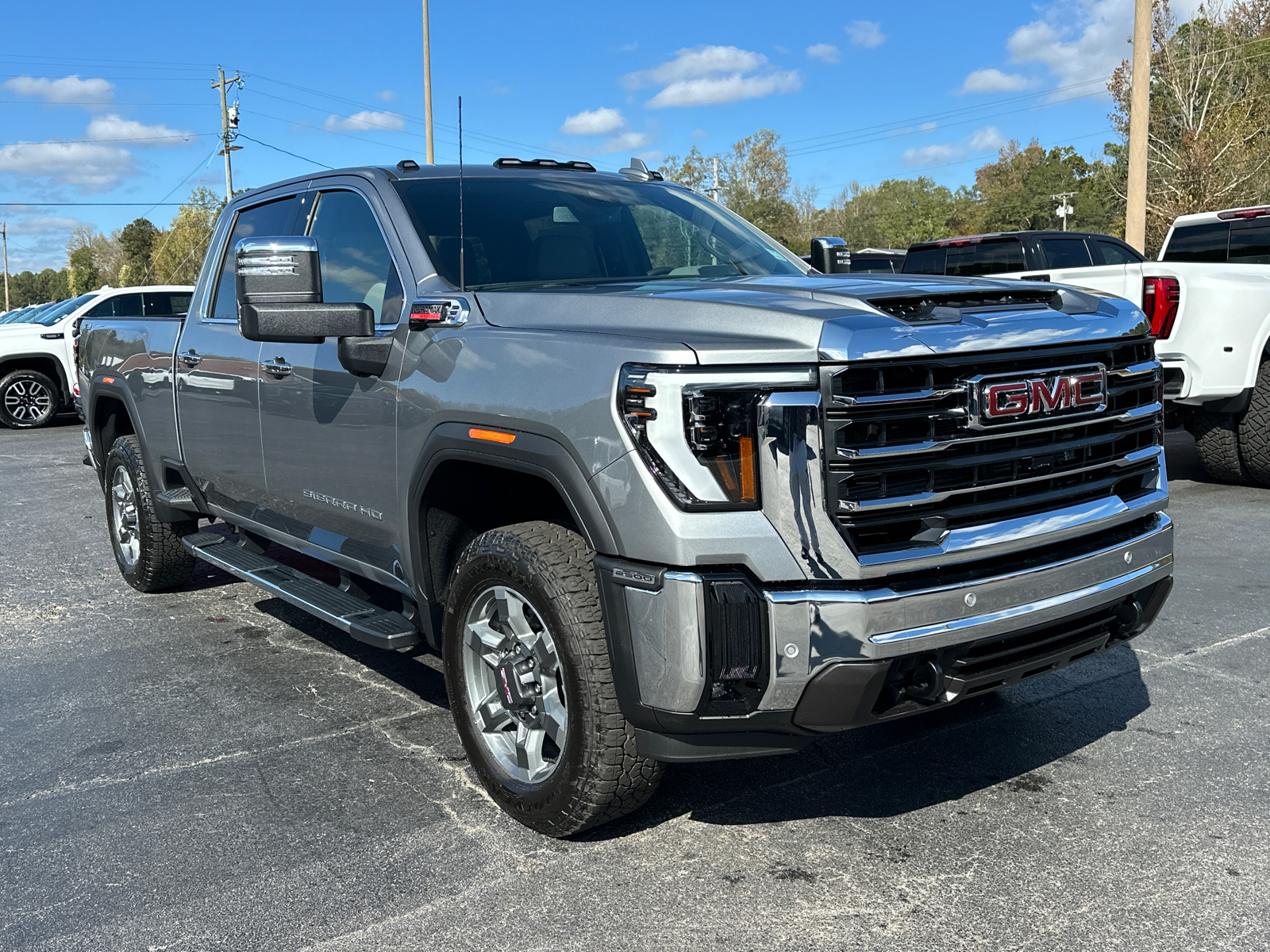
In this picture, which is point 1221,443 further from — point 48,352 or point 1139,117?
point 48,352

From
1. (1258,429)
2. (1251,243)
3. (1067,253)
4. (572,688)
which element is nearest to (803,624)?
(572,688)

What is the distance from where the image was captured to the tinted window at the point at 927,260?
12.9m

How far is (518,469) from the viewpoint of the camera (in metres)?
3.16

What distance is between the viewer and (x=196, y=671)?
16.3ft

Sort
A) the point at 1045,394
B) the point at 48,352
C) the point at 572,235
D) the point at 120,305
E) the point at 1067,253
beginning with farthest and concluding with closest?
the point at 120,305 < the point at 48,352 < the point at 1067,253 < the point at 572,235 < the point at 1045,394

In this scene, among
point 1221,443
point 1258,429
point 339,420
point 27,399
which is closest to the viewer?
point 339,420

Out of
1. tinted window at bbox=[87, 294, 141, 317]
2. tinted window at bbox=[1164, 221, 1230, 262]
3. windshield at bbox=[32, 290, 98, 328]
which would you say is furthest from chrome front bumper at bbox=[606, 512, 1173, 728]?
windshield at bbox=[32, 290, 98, 328]

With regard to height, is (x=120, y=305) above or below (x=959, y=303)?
above

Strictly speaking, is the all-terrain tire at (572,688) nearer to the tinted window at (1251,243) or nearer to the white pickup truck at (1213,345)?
the white pickup truck at (1213,345)

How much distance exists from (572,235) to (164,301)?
13.7m

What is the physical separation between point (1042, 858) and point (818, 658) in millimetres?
993

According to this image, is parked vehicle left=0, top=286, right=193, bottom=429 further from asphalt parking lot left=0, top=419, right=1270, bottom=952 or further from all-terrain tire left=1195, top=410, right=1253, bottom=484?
all-terrain tire left=1195, top=410, right=1253, bottom=484

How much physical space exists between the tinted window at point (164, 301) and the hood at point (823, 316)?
1387 centimetres

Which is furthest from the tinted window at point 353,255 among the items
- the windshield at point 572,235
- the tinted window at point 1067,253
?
the tinted window at point 1067,253
